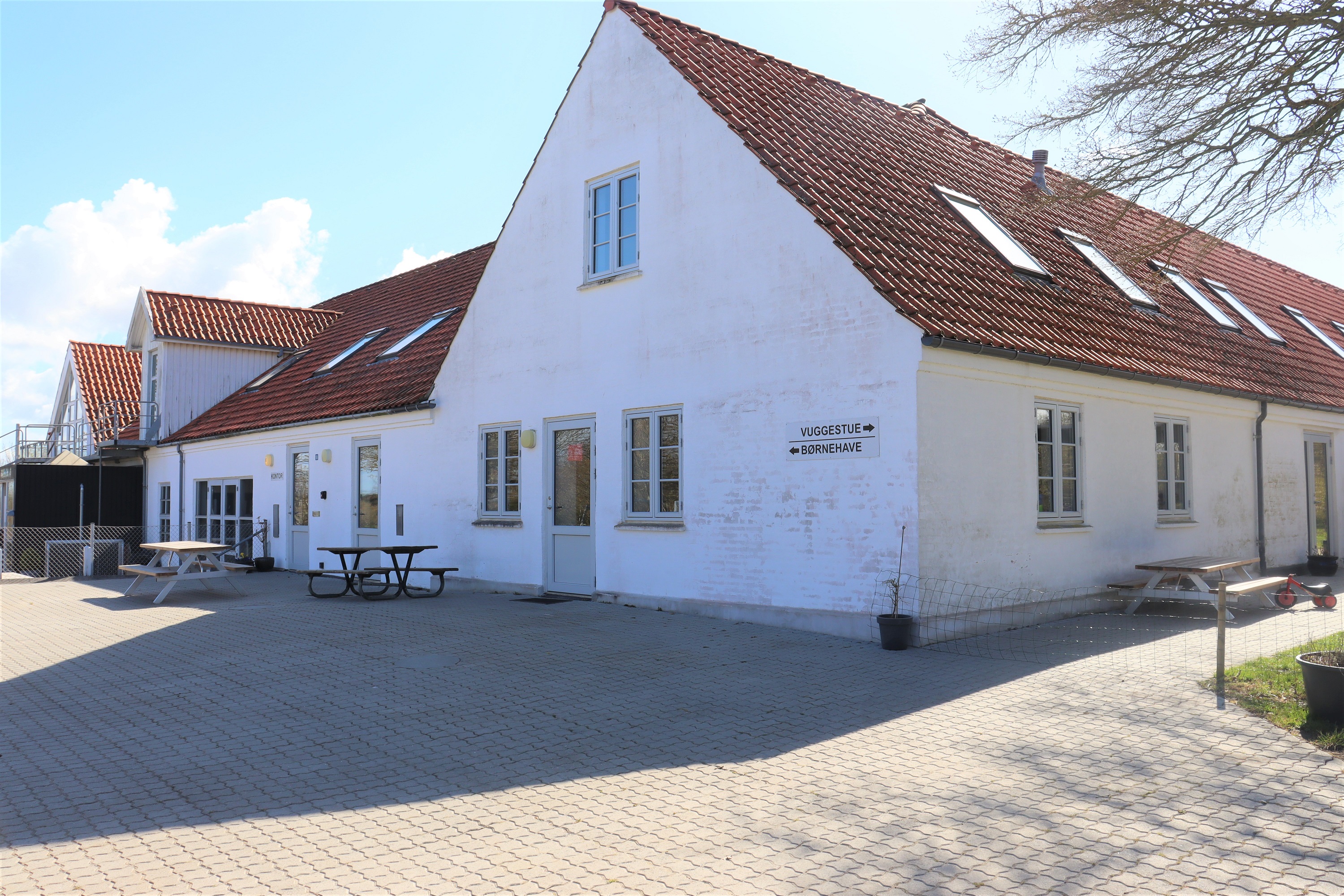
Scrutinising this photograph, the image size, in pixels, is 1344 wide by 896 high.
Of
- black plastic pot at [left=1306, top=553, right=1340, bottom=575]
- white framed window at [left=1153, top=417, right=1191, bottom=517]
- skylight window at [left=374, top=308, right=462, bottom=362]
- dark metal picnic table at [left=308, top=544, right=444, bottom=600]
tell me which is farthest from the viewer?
skylight window at [left=374, top=308, right=462, bottom=362]

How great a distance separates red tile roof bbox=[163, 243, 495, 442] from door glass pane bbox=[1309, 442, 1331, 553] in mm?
14912

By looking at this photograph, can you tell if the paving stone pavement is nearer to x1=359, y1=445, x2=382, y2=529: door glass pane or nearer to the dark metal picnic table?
the dark metal picnic table

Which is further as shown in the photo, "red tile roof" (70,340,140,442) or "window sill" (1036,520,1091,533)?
"red tile roof" (70,340,140,442)

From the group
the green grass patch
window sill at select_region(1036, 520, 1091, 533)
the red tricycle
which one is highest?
window sill at select_region(1036, 520, 1091, 533)

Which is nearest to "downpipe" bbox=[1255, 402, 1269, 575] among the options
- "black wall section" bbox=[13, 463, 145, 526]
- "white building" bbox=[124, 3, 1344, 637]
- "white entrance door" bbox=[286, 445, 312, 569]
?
"white building" bbox=[124, 3, 1344, 637]

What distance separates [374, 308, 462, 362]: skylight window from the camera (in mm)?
19797

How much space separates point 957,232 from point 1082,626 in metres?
5.15

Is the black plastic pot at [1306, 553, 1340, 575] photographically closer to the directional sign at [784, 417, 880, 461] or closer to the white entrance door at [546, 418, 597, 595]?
the directional sign at [784, 417, 880, 461]

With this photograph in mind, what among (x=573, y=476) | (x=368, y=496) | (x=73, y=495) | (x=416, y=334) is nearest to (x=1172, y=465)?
(x=573, y=476)

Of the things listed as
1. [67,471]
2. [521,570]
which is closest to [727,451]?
[521,570]

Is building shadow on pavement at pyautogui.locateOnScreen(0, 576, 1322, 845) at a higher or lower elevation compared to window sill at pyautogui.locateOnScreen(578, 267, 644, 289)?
lower

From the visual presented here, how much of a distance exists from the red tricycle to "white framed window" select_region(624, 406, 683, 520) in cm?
777

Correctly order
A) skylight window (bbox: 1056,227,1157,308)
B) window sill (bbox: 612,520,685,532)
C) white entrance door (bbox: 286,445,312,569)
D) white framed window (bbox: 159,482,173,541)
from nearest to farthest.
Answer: window sill (bbox: 612,520,685,532)
skylight window (bbox: 1056,227,1157,308)
white entrance door (bbox: 286,445,312,569)
white framed window (bbox: 159,482,173,541)

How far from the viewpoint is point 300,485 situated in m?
20.4
